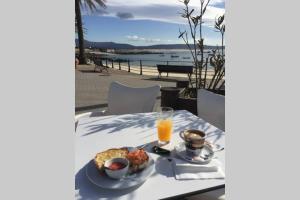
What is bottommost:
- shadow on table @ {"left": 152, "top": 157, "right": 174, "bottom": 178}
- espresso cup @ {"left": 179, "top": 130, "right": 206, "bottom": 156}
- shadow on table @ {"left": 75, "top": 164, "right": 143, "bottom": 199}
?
shadow on table @ {"left": 75, "top": 164, "right": 143, "bottom": 199}

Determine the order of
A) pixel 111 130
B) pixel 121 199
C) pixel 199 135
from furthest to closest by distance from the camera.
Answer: pixel 111 130 → pixel 199 135 → pixel 121 199

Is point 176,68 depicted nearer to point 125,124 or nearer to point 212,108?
point 212,108

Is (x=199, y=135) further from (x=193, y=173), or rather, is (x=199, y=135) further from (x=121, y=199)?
(x=121, y=199)

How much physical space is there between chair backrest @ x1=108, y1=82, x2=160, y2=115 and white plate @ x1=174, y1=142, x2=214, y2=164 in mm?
1273

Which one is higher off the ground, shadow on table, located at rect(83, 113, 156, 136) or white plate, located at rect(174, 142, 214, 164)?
shadow on table, located at rect(83, 113, 156, 136)

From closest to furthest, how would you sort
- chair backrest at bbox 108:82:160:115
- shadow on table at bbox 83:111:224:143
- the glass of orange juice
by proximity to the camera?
the glass of orange juice, shadow on table at bbox 83:111:224:143, chair backrest at bbox 108:82:160:115

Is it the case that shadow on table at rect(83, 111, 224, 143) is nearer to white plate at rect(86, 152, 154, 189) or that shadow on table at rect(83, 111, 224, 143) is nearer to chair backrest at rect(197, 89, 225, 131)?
chair backrest at rect(197, 89, 225, 131)

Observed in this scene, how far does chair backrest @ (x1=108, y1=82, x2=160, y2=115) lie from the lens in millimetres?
2645

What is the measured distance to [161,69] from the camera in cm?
1027

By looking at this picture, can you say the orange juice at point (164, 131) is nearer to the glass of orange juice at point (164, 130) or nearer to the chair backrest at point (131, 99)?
the glass of orange juice at point (164, 130)

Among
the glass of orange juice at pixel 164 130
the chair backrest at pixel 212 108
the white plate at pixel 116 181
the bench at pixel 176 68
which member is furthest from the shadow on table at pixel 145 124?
the bench at pixel 176 68

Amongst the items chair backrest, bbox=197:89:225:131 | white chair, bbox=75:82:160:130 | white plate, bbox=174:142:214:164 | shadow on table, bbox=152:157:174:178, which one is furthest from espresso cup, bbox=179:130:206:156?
white chair, bbox=75:82:160:130

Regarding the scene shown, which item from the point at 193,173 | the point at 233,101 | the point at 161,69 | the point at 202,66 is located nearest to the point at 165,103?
the point at 202,66

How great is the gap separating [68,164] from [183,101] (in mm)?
3253
